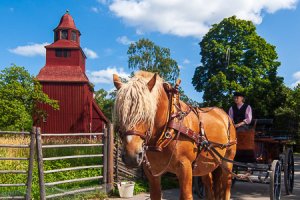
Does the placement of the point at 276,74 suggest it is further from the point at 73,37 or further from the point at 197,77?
the point at 73,37

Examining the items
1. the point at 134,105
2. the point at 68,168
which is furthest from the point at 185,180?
the point at 68,168

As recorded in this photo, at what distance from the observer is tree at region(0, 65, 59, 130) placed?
1443 inches

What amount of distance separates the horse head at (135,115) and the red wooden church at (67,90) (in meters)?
33.3

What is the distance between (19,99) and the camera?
4009cm

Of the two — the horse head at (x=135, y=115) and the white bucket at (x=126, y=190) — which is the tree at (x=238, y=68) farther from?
the horse head at (x=135, y=115)

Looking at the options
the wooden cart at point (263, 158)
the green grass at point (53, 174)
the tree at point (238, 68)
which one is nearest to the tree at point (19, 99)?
the tree at point (238, 68)

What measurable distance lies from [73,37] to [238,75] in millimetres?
21013

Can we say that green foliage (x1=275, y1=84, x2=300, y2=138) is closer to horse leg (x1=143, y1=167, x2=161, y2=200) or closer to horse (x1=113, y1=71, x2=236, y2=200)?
horse (x1=113, y1=71, x2=236, y2=200)

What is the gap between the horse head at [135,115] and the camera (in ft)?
10.6

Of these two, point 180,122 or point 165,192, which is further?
point 165,192

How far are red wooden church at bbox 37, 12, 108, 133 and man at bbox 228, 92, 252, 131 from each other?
30.2m

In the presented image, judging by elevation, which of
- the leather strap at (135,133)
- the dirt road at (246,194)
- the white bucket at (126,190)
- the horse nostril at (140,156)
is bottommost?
the dirt road at (246,194)

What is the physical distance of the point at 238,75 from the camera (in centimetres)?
3061

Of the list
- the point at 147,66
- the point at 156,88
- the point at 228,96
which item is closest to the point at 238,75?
the point at 228,96
